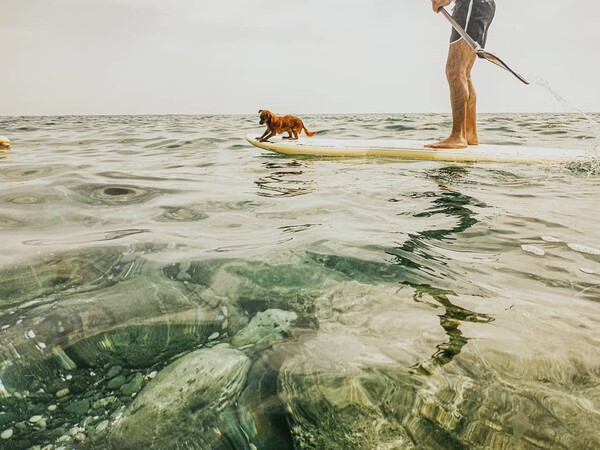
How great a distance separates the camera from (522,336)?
1.15m

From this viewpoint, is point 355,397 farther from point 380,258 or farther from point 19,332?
point 19,332

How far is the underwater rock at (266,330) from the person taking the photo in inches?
45.1

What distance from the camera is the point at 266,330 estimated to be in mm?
1202

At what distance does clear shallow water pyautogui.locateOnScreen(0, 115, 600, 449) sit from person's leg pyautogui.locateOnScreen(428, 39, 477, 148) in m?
2.99

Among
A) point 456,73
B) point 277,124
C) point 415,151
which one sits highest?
point 456,73

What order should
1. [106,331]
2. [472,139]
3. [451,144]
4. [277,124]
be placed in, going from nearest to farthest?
1. [106,331]
2. [451,144]
3. [472,139]
4. [277,124]

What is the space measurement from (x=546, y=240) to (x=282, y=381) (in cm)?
185

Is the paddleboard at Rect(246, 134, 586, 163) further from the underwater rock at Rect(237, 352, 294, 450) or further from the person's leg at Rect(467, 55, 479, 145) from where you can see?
the underwater rock at Rect(237, 352, 294, 450)

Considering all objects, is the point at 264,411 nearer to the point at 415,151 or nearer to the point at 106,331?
the point at 106,331

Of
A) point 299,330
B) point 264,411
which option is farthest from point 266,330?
point 264,411

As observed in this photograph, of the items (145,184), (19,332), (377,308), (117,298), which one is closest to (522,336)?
(377,308)

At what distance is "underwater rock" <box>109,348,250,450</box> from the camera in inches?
33.0

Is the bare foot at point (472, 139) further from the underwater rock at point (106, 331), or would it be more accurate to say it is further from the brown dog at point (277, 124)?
the underwater rock at point (106, 331)

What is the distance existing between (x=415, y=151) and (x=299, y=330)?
4.46m
